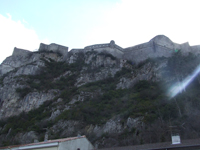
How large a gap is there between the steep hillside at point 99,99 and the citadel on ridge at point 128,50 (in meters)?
1.00

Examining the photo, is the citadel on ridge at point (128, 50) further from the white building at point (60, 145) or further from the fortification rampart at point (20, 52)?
the white building at point (60, 145)

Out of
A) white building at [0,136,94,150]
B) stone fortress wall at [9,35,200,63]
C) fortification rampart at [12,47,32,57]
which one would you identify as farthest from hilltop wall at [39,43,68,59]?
white building at [0,136,94,150]

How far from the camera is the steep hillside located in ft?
98.3

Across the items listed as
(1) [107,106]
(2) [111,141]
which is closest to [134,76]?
(1) [107,106]

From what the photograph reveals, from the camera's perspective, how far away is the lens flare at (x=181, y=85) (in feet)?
124

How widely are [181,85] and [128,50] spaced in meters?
24.6

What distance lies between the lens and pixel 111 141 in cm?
2794

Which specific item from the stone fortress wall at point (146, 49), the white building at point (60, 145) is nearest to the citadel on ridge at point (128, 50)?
the stone fortress wall at point (146, 49)

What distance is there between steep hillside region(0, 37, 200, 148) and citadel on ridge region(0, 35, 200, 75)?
3.28ft

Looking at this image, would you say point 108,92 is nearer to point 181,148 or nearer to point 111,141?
point 111,141

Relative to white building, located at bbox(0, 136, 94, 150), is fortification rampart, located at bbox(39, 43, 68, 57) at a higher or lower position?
higher

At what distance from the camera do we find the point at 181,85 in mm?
38844

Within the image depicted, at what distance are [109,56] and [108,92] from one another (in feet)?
49.7

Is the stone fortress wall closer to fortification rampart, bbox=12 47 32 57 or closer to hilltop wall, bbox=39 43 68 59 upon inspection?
fortification rampart, bbox=12 47 32 57
